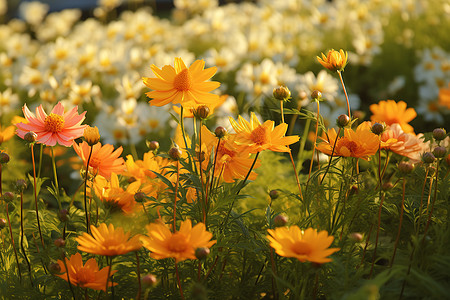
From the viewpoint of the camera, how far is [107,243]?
0.88m

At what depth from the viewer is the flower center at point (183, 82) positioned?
1007mm

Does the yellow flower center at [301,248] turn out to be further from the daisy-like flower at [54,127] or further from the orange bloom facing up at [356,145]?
the daisy-like flower at [54,127]

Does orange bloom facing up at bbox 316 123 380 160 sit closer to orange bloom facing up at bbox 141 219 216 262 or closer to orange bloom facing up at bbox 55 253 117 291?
orange bloom facing up at bbox 141 219 216 262

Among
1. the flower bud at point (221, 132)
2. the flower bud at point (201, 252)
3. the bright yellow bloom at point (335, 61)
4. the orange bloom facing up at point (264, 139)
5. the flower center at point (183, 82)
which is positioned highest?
the bright yellow bloom at point (335, 61)

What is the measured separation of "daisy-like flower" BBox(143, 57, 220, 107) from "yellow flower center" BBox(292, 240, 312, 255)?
325mm

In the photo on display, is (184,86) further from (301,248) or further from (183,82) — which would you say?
(301,248)

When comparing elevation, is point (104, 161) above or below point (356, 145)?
below

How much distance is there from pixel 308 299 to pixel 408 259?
0.21 m

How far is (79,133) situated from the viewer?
105 centimetres

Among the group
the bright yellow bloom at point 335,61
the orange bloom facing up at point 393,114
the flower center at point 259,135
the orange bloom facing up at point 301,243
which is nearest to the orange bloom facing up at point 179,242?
the orange bloom facing up at point 301,243

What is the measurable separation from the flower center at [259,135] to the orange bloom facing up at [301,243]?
0.19 m

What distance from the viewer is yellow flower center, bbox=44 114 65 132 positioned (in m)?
1.05

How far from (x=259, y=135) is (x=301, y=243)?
0.24m

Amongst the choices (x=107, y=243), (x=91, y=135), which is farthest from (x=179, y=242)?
(x=91, y=135)
